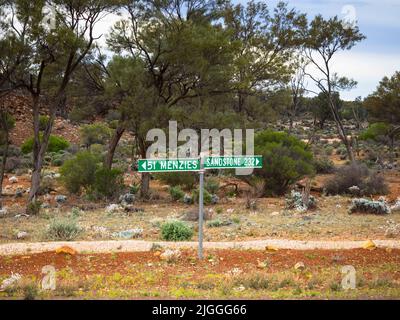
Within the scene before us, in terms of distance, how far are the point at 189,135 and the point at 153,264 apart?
12.9 m

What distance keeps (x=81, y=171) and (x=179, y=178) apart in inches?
157

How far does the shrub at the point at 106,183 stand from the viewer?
71.7 feet

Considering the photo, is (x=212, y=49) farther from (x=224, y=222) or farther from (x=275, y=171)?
(x=224, y=222)

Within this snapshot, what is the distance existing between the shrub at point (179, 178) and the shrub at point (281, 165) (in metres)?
3.02

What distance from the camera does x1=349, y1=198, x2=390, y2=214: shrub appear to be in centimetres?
1641

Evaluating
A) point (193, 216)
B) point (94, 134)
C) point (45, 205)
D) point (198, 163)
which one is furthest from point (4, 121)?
point (94, 134)

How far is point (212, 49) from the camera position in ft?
72.2

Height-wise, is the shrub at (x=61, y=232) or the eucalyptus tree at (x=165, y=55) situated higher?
the eucalyptus tree at (x=165, y=55)

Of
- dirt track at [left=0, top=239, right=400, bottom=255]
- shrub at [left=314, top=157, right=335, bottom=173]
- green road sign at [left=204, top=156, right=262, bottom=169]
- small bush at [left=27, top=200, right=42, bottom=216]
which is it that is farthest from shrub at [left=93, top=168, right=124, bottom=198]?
green road sign at [left=204, top=156, right=262, bottom=169]

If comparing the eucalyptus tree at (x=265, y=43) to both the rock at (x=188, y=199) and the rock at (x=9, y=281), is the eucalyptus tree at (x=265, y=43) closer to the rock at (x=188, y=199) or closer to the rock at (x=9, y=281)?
the rock at (x=188, y=199)

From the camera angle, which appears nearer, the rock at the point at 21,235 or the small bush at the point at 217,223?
the rock at the point at 21,235

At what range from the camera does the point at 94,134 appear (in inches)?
1721

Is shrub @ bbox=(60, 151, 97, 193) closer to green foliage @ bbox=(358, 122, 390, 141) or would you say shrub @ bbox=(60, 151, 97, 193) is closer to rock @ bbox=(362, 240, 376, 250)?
rock @ bbox=(362, 240, 376, 250)

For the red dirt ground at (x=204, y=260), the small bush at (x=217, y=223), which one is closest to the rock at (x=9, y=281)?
the red dirt ground at (x=204, y=260)
